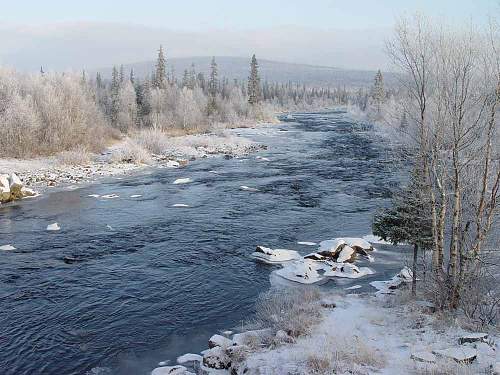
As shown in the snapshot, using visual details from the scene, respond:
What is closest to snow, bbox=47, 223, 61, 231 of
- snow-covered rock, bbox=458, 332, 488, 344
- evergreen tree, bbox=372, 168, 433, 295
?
evergreen tree, bbox=372, 168, 433, 295

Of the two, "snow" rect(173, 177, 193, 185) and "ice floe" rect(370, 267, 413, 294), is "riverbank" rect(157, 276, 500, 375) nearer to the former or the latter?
"ice floe" rect(370, 267, 413, 294)

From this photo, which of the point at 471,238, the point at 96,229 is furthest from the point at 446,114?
the point at 96,229

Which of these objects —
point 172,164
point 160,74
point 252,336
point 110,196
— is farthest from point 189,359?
point 160,74

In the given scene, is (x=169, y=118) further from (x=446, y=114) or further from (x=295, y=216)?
(x=446, y=114)

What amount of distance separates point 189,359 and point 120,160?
3662cm

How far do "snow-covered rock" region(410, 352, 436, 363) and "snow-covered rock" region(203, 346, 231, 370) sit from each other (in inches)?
167

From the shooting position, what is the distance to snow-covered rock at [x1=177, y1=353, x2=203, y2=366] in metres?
11.8

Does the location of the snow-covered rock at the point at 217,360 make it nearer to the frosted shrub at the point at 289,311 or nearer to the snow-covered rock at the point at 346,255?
the frosted shrub at the point at 289,311

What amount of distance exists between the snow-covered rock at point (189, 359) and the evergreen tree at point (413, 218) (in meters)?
7.05

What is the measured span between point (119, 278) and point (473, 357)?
39.5ft

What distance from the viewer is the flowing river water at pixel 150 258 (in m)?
12.9

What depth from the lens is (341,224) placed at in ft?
81.7

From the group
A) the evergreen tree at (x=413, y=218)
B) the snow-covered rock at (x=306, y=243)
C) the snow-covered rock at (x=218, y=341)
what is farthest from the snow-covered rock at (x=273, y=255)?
the snow-covered rock at (x=218, y=341)

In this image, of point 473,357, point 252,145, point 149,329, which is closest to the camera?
point 473,357
